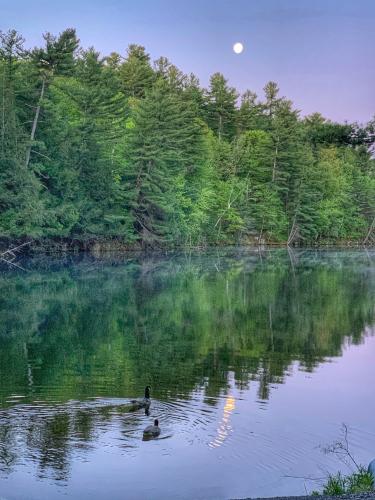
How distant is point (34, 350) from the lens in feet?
67.4

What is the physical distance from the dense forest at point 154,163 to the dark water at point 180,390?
6147mm

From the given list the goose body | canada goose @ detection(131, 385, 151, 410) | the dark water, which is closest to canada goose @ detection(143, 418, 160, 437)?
the goose body

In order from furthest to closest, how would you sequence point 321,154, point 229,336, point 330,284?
point 321,154 < point 330,284 < point 229,336

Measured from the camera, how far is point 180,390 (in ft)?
51.1

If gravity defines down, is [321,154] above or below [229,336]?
above

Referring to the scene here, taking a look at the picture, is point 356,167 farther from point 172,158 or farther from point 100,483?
point 100,483

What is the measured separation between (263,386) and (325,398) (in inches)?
56.1

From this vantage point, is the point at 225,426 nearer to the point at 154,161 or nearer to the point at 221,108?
the point at 154,161

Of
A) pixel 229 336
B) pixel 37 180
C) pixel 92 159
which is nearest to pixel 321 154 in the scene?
pixel 92 159

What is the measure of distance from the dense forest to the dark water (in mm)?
6147

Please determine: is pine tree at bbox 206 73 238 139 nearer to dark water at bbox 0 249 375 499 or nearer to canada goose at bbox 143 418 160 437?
dark water at bbox 0 249 375 499

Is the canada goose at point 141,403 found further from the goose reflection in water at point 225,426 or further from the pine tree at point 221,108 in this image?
the pine tree at point 221,108

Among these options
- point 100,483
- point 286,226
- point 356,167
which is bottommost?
point 100,483

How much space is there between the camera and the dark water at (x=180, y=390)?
1060cm
